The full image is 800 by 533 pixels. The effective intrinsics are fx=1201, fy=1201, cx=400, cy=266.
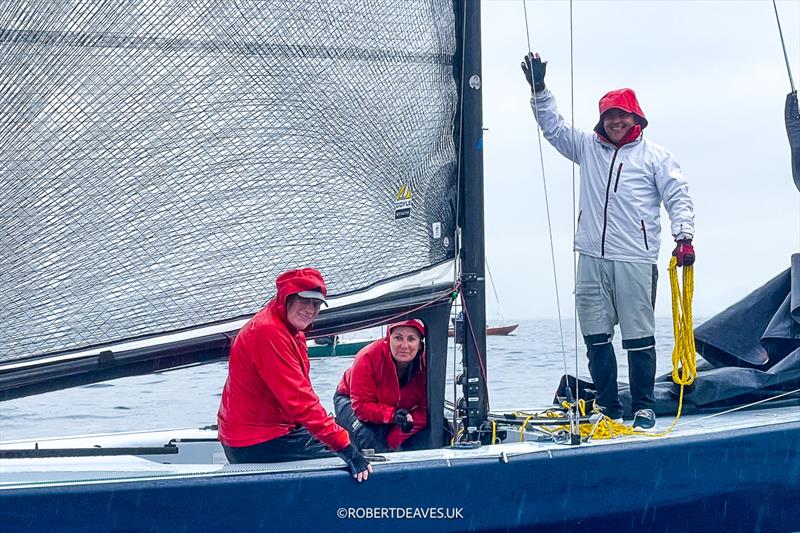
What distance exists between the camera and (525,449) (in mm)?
4375

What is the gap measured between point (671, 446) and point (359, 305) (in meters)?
1.30

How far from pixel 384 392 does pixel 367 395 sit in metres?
0.07

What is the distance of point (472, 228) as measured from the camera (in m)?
4.98

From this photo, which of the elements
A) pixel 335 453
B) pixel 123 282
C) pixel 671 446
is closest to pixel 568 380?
pixel 671 446

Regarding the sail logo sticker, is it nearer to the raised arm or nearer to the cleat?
the raised arm

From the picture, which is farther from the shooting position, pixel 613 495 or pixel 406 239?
pixel 406 239

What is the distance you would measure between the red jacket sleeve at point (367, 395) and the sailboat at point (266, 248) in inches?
7.8

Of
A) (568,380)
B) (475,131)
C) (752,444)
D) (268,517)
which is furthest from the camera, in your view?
(568,380)

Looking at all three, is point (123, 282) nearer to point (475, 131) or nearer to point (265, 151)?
point (265, 151)

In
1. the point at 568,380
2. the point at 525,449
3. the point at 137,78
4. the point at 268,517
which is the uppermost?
the point at 137,78

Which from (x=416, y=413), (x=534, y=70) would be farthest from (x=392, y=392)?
(x=534, y=70)

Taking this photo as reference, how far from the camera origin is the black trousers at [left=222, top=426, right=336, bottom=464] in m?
4.24

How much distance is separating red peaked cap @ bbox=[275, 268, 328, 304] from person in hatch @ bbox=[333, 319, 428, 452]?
79 cm

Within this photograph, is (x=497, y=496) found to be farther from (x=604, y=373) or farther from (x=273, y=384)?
(x=604, y=373)
